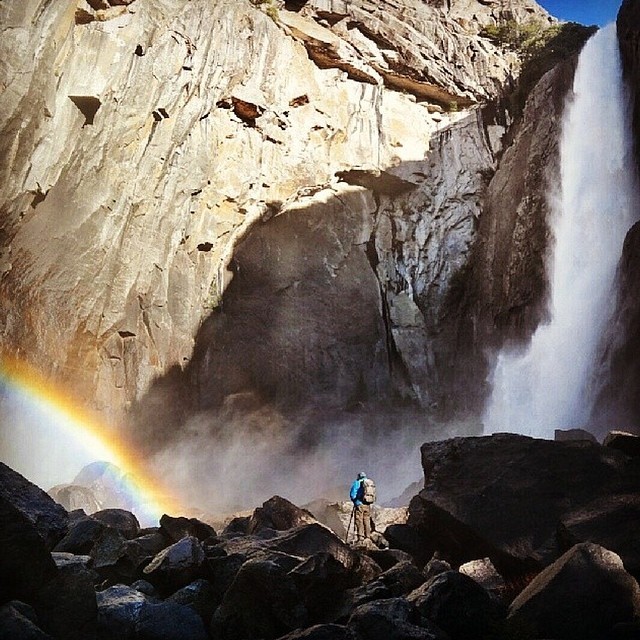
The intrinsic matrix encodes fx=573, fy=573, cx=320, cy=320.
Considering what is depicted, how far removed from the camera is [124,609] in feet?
21.4

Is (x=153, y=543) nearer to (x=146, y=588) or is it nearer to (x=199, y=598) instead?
(x=146, y=588)

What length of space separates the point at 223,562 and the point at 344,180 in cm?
2735

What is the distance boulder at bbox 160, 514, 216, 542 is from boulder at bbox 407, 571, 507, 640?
18.0ft

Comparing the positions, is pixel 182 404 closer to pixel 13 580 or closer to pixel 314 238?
pixel 314 238

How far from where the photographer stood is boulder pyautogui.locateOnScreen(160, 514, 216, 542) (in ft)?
35.0

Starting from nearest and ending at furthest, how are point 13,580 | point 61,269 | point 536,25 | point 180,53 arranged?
point 13,580 < point 61,269 < point 180,53 < point 536,25

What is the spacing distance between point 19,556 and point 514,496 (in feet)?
24.8

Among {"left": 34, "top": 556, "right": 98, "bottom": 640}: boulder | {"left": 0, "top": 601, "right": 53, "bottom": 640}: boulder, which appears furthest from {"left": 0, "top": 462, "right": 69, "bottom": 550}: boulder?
{"left": 0, "top": 601, "right": 53, "bottom": 640}: boulder

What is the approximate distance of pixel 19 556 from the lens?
18.7 ft

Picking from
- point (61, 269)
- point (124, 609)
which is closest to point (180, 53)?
point (61, 269)

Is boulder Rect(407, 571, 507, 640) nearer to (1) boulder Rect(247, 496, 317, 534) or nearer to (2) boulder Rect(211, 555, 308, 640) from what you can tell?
(2) boulder Rect(211, 555, 308, 640)

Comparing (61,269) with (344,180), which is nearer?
(61,269)

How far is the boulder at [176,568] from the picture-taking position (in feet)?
25.7

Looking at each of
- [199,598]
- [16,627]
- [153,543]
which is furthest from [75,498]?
[16,627]
